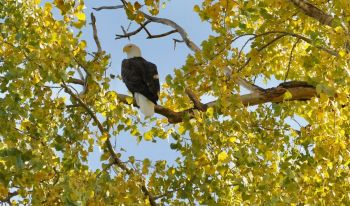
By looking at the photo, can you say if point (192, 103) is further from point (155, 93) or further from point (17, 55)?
point (17, 55)

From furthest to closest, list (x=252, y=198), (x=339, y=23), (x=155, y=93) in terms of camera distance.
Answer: (x=155, y=93), (x=339, y=23), (x=252, y=198)

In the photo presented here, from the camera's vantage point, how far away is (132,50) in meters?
9.27

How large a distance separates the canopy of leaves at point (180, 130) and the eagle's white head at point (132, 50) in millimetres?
3646

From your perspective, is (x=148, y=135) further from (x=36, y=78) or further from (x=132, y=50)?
(x=132, y=50)

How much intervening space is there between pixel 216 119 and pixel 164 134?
854 millimetres

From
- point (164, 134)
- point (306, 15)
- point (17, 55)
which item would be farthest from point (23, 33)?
point (306, 15)

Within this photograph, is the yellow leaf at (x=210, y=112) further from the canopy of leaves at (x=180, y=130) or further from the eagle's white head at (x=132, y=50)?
the eagle's white head at (x=132, y=50)

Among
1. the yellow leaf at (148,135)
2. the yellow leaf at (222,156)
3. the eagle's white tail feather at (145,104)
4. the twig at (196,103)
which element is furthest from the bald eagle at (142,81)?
the yellow leaf at (222,156)

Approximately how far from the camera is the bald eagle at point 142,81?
290 inches

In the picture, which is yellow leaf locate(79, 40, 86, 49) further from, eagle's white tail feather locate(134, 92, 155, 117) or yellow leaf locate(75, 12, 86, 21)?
eagle's white tail feather locate(134, 92, 155, 117)

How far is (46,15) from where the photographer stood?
17.8 ft

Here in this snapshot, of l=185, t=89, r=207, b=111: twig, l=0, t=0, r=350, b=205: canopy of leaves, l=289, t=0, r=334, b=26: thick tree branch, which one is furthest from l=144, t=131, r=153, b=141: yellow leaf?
l=289, t=0, r=334, b=26: thick tree branch

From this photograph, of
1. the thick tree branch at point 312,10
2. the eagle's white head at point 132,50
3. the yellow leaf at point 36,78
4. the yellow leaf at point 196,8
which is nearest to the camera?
the yellow leaf at point 36,78

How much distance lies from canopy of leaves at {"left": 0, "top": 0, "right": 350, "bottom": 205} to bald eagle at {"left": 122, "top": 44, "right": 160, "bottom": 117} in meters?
2.05
